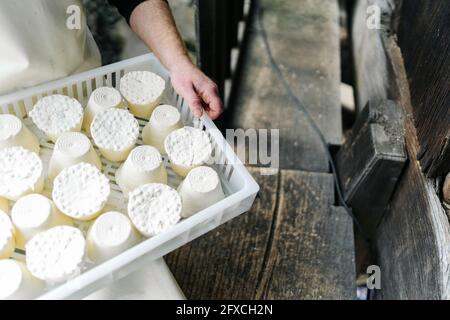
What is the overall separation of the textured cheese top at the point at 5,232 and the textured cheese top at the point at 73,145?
7.4 inches

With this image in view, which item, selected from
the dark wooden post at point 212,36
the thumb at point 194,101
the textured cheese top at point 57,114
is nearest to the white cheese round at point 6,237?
the textured cheese top at point 57,114

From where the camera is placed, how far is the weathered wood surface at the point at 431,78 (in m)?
1.17

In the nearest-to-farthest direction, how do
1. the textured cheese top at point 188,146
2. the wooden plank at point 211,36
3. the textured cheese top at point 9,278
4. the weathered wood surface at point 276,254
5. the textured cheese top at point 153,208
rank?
the textured cheese top at point 9,278
the textured cheese top at point 153,208
the textured cheese top at point 188,146
the weathered wood surface at point 276,254
the wooden plank at point 211,36

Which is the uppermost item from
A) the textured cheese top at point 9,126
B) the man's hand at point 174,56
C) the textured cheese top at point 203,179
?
the man's hand at point 174,56

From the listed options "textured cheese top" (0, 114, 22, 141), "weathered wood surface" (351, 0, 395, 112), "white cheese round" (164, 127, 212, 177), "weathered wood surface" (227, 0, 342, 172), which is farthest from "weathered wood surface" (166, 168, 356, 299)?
"textured cheese top" (0, 114, 22, 141)

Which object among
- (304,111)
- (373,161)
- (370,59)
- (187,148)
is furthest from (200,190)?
(370,59)

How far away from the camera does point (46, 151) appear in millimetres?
1114

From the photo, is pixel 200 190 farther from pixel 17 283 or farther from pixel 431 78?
pixel 431 78

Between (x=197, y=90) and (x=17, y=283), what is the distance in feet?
1.97

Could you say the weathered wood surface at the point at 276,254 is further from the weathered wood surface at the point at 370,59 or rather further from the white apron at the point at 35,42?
the white apron at the point at 35,42

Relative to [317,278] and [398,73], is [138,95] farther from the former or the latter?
[398,73]

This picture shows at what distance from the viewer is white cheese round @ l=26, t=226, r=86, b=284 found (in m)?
0.85

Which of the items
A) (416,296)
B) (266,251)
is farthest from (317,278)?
(416,296)

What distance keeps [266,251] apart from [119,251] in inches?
23.1
